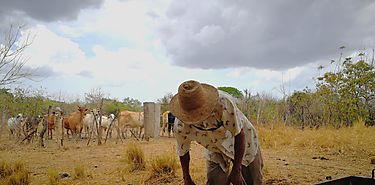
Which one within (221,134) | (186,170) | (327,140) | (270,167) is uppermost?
(221,134)

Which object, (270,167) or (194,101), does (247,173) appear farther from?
(270,167)

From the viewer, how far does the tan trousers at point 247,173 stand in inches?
138

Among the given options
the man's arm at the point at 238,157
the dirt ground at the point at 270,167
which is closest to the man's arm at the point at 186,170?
the man's arm at the point at 238,157

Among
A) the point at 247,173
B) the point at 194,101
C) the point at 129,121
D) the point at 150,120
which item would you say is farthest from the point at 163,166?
the point at 129,121

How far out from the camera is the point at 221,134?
9.88 ft

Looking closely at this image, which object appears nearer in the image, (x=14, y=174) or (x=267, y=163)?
(x=14, y=174)

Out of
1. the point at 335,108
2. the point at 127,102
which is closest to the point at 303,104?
the point at 335,108

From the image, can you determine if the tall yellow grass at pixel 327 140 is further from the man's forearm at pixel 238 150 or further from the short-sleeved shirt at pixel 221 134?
the man's forearm at pixel 238 150

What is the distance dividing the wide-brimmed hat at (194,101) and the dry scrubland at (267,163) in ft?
10.5

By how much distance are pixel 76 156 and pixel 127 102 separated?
25.0 m

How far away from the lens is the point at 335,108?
14.3 metres

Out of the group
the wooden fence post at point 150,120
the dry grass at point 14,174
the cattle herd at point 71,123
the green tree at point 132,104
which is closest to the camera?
the dry grass at point 14,174

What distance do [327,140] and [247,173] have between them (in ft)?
22.5

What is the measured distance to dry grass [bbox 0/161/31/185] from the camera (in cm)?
536
